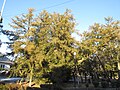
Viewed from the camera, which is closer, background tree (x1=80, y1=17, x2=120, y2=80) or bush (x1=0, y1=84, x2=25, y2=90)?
bush (x1=0, y1=84, x2=25, y2=90)

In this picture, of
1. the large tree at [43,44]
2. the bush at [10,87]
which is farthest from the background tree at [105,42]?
the bush at [10,87]

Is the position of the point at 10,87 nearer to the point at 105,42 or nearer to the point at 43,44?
the point at 43,44

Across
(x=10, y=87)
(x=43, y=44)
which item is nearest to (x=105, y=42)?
(x=43, y=44)

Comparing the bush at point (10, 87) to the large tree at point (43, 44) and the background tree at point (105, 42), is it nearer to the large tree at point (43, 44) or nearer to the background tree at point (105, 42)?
the large tree at point (43, 44)

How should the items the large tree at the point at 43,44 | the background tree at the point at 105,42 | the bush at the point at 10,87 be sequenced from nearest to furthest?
the bush at the point at 10,87
the large tree at the point at 43,44
the background tree at the point at 105,42

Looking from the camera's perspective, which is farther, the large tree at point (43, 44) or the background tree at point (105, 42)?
the background tree at point (105, 42)

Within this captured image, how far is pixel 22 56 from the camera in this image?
3634cm

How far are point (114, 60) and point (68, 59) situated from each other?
17.6 metres

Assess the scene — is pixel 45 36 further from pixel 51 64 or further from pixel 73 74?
pixel 73 74

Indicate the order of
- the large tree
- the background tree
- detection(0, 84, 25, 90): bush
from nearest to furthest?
1. detection(0, 84, 25, 90): bush
2. the large tree
3. the background tree

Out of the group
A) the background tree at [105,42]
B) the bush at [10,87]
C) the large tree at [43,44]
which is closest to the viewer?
the bush at [10,87]

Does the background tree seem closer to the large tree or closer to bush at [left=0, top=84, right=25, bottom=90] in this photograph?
the large tree

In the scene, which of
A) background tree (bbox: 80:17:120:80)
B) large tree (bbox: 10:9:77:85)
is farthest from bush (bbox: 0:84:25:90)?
background tree (bbox: 80:17:120:80)

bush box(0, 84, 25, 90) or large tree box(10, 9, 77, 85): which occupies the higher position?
large tree box(10, 9, 77, 85)
